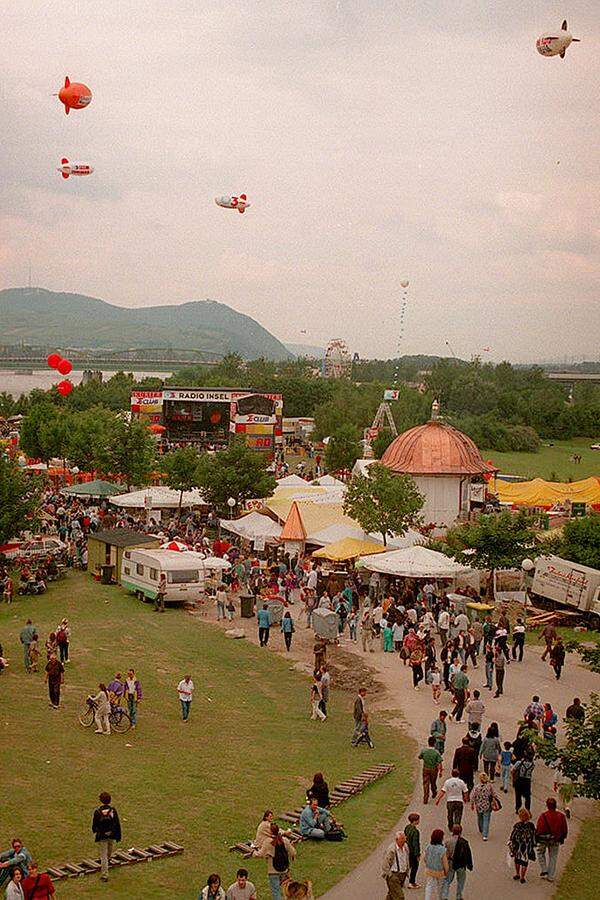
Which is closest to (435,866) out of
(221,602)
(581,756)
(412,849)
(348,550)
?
(412,849)

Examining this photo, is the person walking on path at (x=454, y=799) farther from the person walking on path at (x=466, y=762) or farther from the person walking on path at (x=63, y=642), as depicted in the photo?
the person walking on path at (x=63, y=642)

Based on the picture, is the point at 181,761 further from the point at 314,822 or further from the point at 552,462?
the point at 552,462

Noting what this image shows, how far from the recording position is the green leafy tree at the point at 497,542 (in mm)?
28875

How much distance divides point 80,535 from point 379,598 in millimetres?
13740

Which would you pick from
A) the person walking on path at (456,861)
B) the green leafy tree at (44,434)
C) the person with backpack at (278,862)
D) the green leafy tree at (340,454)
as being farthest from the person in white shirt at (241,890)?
the green leafy tree at (340,454)

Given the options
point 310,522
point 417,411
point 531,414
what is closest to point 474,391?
point 531,414

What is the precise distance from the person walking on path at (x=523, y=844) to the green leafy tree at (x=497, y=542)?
1712 centimetres

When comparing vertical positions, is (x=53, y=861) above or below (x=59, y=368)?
below

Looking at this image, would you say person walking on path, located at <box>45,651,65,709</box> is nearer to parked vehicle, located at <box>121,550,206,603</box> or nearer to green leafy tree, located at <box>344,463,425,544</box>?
parked vehicle, located at <box>121,550,206,603</box>

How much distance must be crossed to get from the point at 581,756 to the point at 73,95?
80.5 feet

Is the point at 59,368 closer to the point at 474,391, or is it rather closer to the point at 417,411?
the point at 417,411

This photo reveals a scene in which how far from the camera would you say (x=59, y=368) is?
159ft

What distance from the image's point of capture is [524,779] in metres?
14.1

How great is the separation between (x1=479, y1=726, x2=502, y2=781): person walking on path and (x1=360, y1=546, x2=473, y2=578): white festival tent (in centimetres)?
1231
